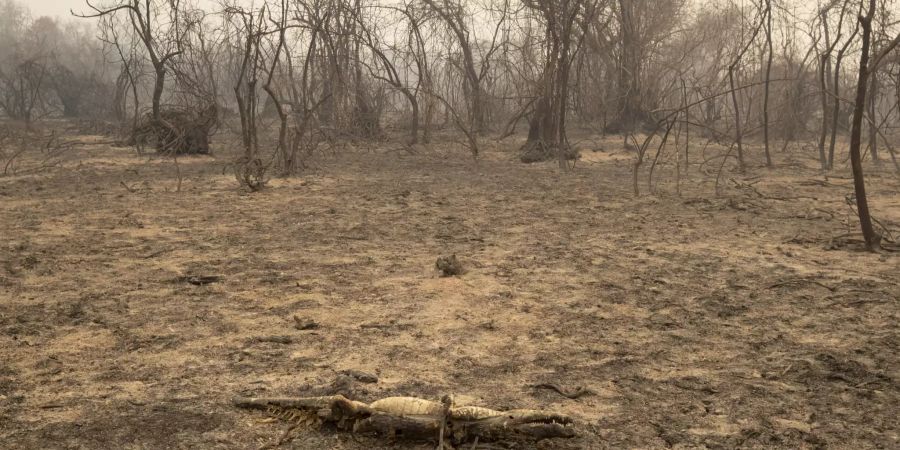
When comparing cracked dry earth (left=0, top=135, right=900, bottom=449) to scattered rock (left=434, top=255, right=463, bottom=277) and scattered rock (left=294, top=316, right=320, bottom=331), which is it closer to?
scattered rock (left=294, top=316, right=320, bottom=331)

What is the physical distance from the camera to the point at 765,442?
2.64 m

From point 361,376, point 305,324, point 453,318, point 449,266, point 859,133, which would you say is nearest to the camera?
point 361,376

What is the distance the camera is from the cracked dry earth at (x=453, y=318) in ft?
9.30

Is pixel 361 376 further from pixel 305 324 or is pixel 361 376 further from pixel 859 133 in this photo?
pixel 859 133

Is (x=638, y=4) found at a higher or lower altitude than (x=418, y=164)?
higher

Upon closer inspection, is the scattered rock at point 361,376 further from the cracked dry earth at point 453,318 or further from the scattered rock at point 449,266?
the scattered rock at point 449,266

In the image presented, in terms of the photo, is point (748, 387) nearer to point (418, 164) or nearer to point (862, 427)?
point (862, 427)

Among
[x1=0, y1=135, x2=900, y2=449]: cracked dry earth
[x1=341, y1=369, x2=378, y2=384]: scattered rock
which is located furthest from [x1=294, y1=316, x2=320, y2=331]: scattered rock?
[x1=341, y1=369, x2=378, y2=384]: scattered rock

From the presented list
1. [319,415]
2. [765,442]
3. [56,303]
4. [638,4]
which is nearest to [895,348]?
[765,442]

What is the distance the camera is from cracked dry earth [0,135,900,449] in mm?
2836

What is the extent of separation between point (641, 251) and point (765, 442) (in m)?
3.06

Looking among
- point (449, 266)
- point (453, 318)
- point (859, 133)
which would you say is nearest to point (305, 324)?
point (453, 318)

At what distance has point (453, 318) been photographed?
4051mm

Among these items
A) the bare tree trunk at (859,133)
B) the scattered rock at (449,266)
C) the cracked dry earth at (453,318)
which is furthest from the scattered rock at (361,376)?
the bare tree trunk at (859,133)
